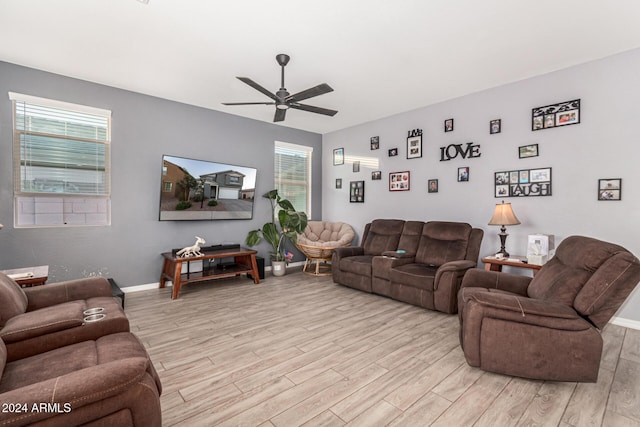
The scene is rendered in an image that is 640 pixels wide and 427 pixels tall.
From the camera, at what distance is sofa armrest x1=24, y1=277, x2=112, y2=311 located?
2.21m

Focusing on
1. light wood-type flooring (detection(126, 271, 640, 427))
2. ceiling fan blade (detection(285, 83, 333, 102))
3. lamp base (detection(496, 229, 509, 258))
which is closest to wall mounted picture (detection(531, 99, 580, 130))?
lamp base (detection(496, 229, 509, 258))

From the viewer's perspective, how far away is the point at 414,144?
493 centimetres

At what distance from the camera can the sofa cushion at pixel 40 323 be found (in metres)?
1.59

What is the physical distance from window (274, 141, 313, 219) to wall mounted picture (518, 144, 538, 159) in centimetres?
381

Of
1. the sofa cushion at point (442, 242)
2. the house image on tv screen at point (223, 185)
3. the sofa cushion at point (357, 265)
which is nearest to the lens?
the sofa cushion at point (442, 242)

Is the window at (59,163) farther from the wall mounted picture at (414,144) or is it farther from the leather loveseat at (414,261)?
the wall mounted picture at (414,144)

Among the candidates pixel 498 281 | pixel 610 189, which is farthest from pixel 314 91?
pixel 610 189

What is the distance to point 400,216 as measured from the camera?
5137 mm

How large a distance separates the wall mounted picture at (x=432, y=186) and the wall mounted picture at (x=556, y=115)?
1.40 meters

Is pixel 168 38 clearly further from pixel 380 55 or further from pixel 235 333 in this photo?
pixel 235 333

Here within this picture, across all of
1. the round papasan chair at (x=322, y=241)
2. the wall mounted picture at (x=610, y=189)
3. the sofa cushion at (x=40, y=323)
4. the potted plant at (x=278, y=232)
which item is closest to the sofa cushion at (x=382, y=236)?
the round papasan chair at (x=322, y=241)

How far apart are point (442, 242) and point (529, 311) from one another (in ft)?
6.96

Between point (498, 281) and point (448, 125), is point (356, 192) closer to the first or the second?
point (448, 125)

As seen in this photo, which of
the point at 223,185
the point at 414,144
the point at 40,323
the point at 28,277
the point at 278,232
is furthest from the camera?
the point at 278,232
